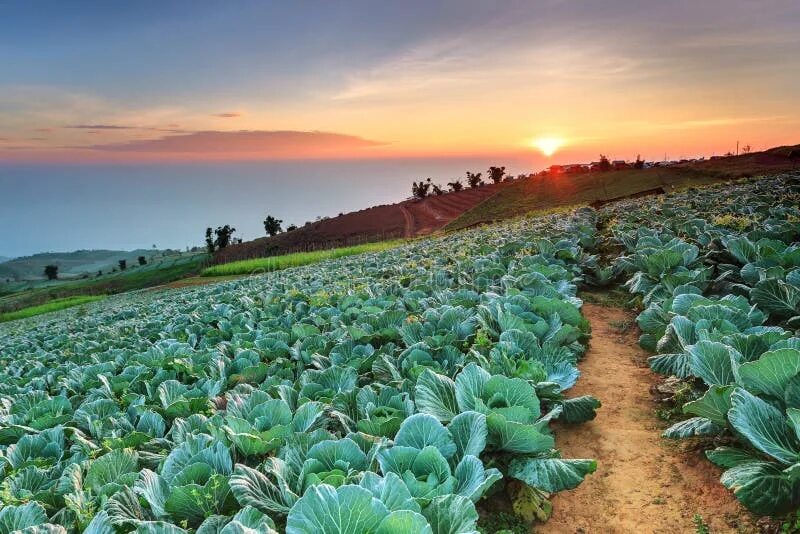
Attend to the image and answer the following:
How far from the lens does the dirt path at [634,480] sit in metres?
2.69

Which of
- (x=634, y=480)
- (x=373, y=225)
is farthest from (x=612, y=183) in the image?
(x=634, y=480)

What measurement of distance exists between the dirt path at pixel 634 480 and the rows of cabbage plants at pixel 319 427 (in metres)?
0.29

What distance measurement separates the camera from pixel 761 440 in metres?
2.40

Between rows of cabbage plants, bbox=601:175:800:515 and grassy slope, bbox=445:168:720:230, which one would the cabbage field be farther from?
grassy slope, bbox=445:168:720:230

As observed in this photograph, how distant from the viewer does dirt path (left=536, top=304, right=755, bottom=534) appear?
2693 mm

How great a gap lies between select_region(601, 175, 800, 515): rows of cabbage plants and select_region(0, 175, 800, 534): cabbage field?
1 cm

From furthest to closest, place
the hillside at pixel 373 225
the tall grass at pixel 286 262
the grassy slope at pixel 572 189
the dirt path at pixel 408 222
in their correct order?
the hillside at pixel 373 225, the dirt path at pixel 408 222, the grassy slope at pixel 572 189, the tall grass at pixel 286 262

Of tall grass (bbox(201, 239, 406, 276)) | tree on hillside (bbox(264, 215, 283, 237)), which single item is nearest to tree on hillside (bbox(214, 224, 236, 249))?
tree on hillside (bbox(264, 215, 283, 237))

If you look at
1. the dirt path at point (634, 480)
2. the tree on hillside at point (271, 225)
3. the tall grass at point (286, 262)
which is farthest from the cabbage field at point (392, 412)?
the tree on hillside at point (271, 225)

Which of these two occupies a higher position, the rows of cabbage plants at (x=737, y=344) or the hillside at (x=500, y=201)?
the hillside at (x=500, y=201)

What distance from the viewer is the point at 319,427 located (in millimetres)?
3158

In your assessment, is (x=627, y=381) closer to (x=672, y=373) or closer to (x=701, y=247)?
(x=672, y=373)

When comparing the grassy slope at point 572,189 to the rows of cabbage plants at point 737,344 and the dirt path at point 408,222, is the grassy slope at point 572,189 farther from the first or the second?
the rows of cabbage plants at point 737,344

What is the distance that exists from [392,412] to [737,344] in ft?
7.22
